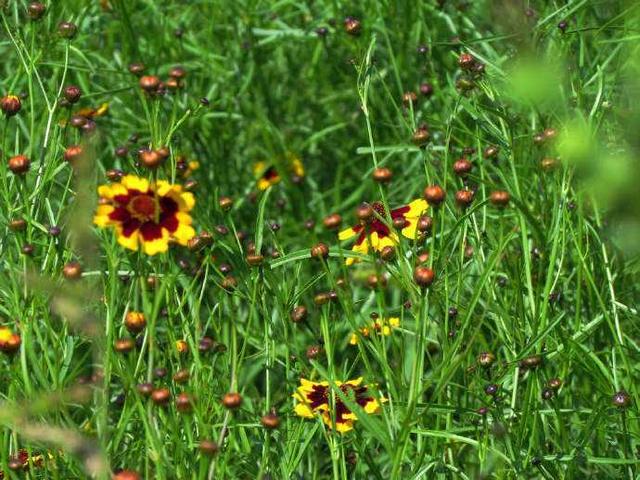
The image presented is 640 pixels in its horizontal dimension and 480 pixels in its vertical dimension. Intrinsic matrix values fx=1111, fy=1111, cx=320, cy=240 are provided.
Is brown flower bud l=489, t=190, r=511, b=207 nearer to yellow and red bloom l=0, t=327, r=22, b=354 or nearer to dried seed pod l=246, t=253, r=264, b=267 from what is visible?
dried seed pod l=246, t=253, r=264, b=267

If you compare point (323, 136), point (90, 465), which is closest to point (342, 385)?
point (90, 465)

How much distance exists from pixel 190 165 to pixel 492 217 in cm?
83

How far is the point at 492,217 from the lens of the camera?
2291 mm

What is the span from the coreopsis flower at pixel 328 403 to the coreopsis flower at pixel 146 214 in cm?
32

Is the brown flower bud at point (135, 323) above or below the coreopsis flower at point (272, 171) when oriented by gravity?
above

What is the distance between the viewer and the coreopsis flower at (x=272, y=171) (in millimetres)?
3133

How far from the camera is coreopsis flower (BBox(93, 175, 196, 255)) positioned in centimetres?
139

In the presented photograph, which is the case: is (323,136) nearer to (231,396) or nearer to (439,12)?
(439,12)

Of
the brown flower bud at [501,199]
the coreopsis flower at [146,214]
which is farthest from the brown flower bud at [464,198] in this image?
the coreopsis flower at [146,214]

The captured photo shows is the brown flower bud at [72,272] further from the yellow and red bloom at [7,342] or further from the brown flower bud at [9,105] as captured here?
the brown flower bud at [9,105]

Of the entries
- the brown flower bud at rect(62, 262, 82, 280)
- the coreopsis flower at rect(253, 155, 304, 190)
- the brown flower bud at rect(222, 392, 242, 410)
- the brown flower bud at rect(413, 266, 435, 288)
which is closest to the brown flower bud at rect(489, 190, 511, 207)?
the brown flower bud at rect(413, 266, 435, 288)

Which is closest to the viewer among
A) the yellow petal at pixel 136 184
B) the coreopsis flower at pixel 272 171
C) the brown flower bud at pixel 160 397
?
the brown flower bud at pixel 160 397

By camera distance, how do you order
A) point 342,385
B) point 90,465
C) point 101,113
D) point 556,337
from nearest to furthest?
1. point 90,465
2. point 342,385
3. point 556,337
4. point 101,113

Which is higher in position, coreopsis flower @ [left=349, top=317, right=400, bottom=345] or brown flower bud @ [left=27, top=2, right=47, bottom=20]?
brown flower bud @ [left=27, top=2, right=47, bottom=20]
